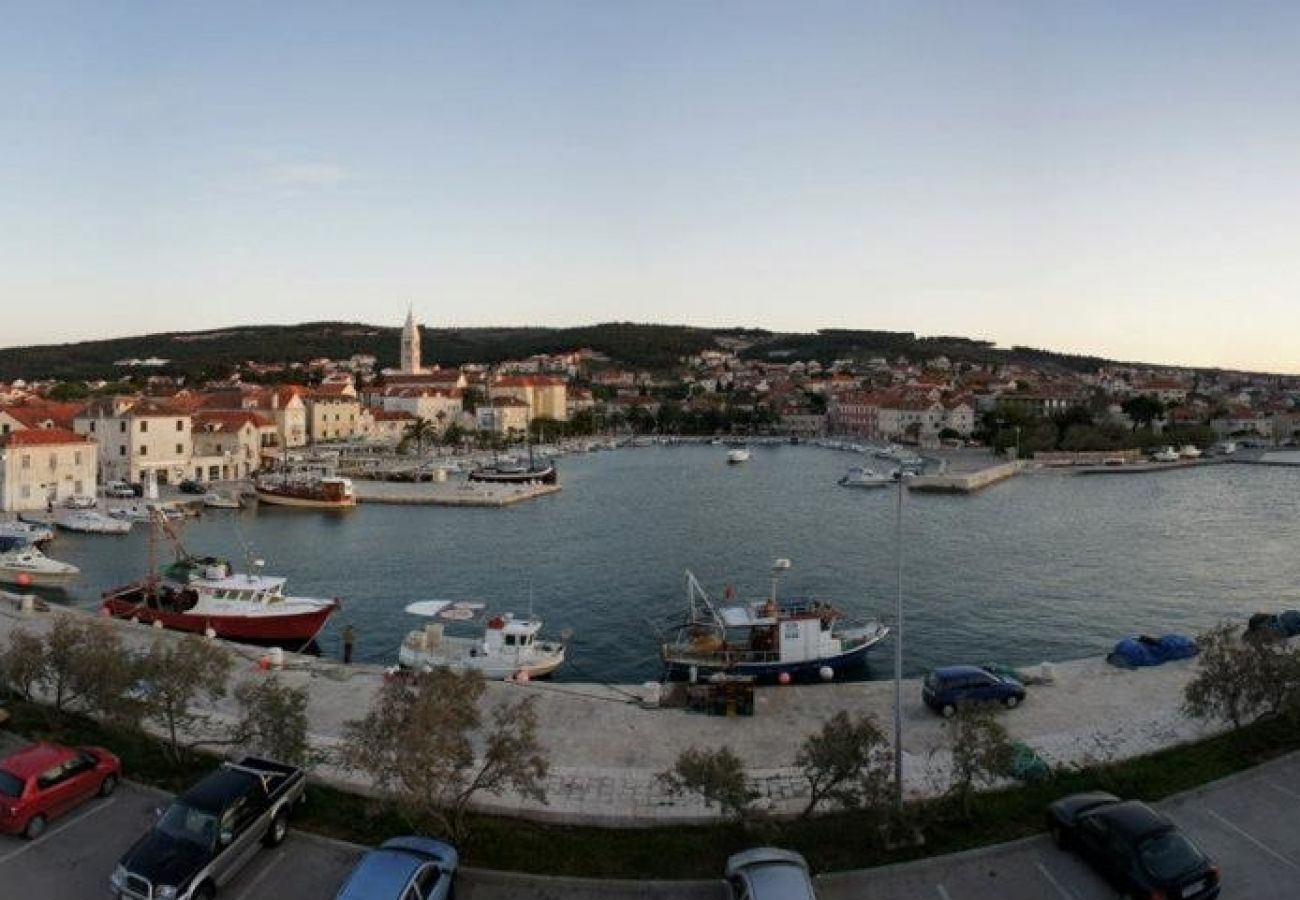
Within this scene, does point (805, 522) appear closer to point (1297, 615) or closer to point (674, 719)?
point (1297, 615)

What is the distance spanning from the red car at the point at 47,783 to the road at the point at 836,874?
186 mm

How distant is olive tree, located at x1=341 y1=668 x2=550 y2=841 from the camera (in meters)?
9.25

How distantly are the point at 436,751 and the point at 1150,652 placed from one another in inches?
521

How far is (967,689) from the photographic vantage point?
14.2 meters

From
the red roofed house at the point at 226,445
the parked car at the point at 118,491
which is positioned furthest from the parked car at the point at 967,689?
the red roofed house at the point at 226,445

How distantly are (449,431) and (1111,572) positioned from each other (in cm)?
6587

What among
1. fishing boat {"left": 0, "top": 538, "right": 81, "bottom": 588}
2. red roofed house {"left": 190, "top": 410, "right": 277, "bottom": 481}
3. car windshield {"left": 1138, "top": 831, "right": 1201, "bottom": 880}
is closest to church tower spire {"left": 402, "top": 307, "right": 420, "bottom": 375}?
red roofed house {"left": 190, "top": 410, "right": 277, "bottom": 481}

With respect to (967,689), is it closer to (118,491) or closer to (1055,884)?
(1055,884)

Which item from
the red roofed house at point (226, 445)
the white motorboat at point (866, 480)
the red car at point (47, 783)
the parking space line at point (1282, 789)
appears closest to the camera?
the red car at point (47, 783)

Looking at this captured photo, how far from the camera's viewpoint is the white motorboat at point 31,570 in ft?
96.2

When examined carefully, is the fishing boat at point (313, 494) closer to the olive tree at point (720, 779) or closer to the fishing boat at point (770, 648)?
the fishing boat at point (770, 648)

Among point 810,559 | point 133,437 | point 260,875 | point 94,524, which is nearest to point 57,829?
point 260,875

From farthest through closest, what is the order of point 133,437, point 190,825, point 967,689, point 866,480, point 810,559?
point 866,480, point 133,437, point 810,559, point 967,689, point 190,825

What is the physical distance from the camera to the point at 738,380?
168m
